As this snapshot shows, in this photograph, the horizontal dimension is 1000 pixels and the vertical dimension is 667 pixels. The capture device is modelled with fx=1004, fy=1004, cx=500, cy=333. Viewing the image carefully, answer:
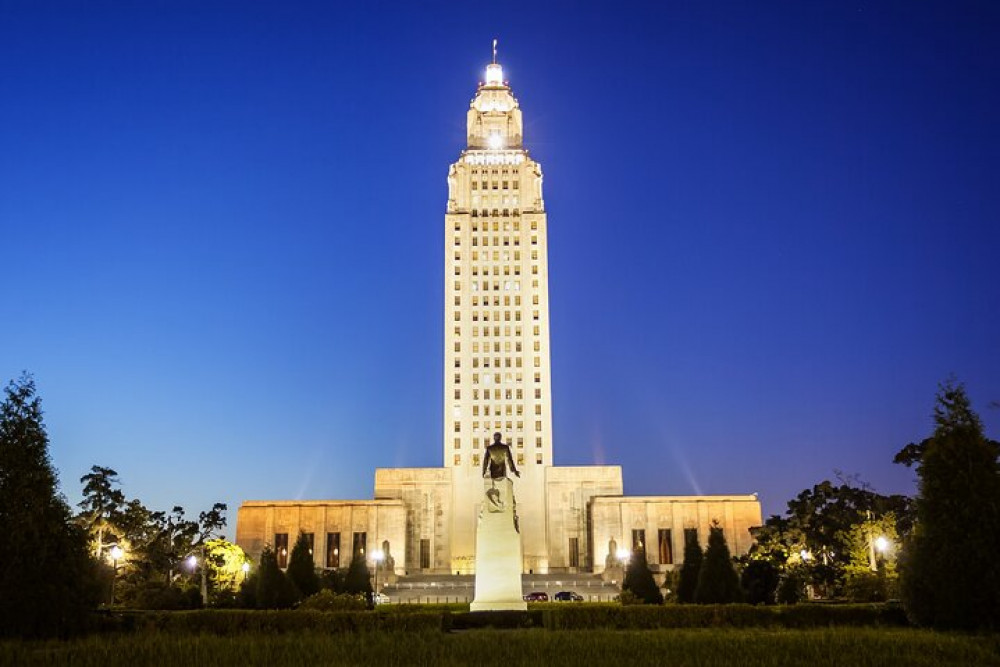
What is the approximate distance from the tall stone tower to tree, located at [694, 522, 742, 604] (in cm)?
5897

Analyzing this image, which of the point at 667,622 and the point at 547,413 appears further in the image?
the point at 547,413

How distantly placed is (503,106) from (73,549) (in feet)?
298

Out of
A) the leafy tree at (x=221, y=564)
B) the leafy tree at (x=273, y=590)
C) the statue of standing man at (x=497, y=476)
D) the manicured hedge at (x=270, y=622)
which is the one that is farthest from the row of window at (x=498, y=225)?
the manicured hedge at (x=270, y=622)

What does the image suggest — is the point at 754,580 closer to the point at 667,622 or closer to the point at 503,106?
the point at 667,622

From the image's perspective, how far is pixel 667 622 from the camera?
25.4 meters

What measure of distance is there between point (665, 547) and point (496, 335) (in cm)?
2527

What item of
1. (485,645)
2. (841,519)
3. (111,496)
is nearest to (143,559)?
(111,496)

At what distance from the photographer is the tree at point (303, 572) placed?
39.5 m

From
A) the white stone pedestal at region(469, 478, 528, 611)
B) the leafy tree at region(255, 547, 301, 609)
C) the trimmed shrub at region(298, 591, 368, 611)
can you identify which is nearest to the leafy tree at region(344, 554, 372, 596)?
the leafy tree at region(255, 547, 301, 609)

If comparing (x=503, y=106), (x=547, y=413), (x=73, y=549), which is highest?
(x=503, y=106)

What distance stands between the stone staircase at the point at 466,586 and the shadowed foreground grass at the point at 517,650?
48692 millimetres

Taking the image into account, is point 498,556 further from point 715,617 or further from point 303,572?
point 303,572

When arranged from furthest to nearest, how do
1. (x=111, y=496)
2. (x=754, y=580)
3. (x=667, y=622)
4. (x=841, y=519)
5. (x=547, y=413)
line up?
(x=547, y=413) < (x=111, y=496) < (x=841, y=519) < (x=754, y=580) < (x=667, y=622)

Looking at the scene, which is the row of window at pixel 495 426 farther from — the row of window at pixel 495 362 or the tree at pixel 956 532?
the tree at pixel 956 532
